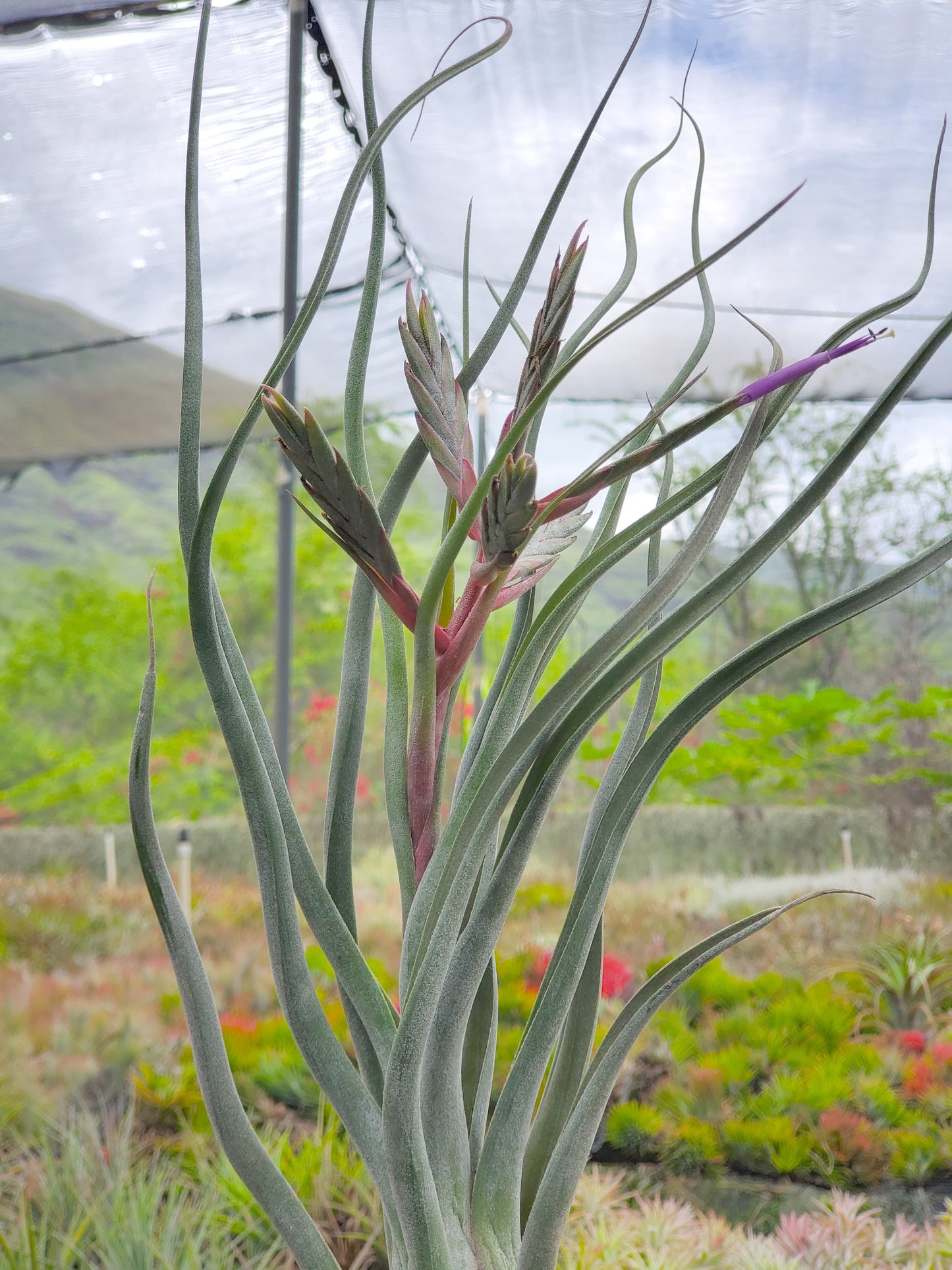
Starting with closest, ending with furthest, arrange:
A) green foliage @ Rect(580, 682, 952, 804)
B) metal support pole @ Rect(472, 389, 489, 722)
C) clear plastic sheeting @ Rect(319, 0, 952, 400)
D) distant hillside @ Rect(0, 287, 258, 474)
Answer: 1. clear plastic sheeting @ Rect(319, 0, 952, 400)
2. distant hillside @ Rect(0, 287, 258, 474)
3. metal support pole @ Rect(472, 389, 489, 722)
4. green foliage @ Rect(580, 682, 952, 804)

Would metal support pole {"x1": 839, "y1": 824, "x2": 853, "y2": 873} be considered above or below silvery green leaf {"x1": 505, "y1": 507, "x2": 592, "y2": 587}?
below

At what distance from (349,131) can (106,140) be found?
0.45 meters

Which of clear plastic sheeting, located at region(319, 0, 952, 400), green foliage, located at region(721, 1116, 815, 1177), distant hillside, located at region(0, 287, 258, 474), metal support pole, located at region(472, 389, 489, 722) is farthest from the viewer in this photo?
metal support pole, located at region(472, 389, 489, 722)

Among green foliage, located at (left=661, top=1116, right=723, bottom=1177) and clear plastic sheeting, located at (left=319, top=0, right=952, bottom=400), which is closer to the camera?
green foliage, located at (left=661, top=1116, right=723, bottom=1177)

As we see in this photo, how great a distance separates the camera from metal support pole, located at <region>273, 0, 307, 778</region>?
4.86ft

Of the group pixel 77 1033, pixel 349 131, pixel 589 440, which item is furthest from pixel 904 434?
pixel 77 1033

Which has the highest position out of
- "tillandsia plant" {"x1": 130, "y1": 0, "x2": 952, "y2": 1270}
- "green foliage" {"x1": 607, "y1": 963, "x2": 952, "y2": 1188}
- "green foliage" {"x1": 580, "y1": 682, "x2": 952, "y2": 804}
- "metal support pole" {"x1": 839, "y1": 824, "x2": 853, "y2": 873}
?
"tillandsia plant" {"x1": 130, "y1": 0, "x2": 952, "y2": 1270}

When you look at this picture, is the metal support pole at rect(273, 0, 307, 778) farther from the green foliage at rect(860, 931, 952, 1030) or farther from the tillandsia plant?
the green foliage at rect(860, 931, 952, 1030)

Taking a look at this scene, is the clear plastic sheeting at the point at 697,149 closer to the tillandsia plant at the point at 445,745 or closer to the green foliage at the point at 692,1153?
the tillandsia plant at the point at 445,745

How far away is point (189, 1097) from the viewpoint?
4.29 ft

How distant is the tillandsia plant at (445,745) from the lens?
Answer: 0.29 meters

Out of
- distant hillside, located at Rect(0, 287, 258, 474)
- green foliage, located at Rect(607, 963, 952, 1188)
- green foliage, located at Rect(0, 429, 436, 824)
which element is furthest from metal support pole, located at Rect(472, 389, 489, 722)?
green foliage, located at Rect(607, 963, 952, 1188)

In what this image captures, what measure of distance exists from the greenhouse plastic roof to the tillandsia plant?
1325 mm

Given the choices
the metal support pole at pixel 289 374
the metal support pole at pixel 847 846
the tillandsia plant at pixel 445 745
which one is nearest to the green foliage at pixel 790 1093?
the metal support pole at pixel 847 846
